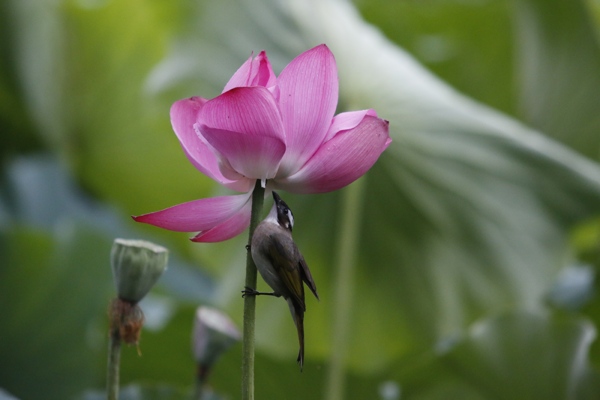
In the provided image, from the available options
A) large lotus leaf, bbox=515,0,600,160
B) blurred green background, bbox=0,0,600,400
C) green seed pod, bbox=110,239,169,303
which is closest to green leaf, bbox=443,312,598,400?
blurred green background, bbox=0,0,600,400

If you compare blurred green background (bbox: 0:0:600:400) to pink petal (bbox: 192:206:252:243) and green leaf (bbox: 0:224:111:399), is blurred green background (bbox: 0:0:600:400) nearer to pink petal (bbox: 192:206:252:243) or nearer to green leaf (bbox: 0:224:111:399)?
green leaf (bbox: 0:224:111:399)

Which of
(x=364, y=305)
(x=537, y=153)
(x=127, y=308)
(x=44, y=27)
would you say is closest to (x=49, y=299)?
(x=364, y=305)

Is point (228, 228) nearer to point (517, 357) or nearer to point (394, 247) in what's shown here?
point (517, 357)

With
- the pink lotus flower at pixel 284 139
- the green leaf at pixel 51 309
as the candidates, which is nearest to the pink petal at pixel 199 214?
the pink lotus flower at pixel 284 139

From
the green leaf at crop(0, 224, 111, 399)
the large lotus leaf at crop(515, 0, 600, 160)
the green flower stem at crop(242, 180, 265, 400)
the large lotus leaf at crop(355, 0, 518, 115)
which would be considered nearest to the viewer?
the green flower stem at crop(242, 180, 265, 400)

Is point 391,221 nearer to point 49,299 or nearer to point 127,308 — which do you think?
point 49,299

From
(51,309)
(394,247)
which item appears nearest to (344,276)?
(394,247)

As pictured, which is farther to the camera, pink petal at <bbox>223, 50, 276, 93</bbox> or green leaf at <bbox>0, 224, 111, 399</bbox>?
green leaf at <bbox>0, 224, 111, 399</bbox>

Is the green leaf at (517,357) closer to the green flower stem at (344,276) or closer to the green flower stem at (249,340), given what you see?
the green flower stem at (344,276)
